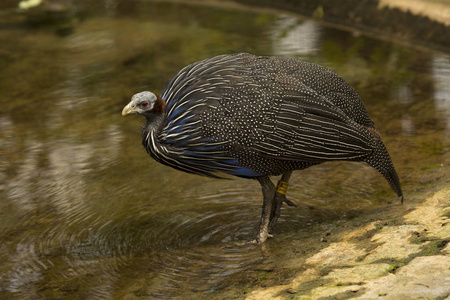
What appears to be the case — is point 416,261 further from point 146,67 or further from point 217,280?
point 146,67

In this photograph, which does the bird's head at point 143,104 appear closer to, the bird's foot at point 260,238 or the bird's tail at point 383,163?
the bird's foot at point 260,238

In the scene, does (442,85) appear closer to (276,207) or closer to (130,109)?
(276,207)

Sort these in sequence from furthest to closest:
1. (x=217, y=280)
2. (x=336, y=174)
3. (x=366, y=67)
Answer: (x=366, y=67) → (x=336, y=174) → (x=217, y=280)

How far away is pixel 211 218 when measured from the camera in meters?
5.01

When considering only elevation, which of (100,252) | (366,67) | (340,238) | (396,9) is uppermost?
(396,9)

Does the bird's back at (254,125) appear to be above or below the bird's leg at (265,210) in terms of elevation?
above

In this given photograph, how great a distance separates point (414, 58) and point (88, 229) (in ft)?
15.6

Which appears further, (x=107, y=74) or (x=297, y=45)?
(x=297, y=45)

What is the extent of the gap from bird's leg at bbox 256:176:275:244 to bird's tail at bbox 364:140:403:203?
71 centimetres

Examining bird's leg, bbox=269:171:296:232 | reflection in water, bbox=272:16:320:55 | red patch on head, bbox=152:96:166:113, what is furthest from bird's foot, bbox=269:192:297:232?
reflection in water, bbox=272:16:320:55

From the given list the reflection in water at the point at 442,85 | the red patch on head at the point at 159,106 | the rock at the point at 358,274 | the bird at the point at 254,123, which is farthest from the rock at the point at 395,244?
the reflection in water at the point at 442,85

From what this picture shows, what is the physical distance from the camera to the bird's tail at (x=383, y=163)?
15.3 ft

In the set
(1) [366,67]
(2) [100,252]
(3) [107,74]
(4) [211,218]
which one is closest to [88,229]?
(2) [100,252]

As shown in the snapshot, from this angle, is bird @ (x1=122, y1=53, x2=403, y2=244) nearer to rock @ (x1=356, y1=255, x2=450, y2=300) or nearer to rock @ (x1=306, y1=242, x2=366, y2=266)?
rock @ (x1=306, y1=242, x2=366, y2=266)
